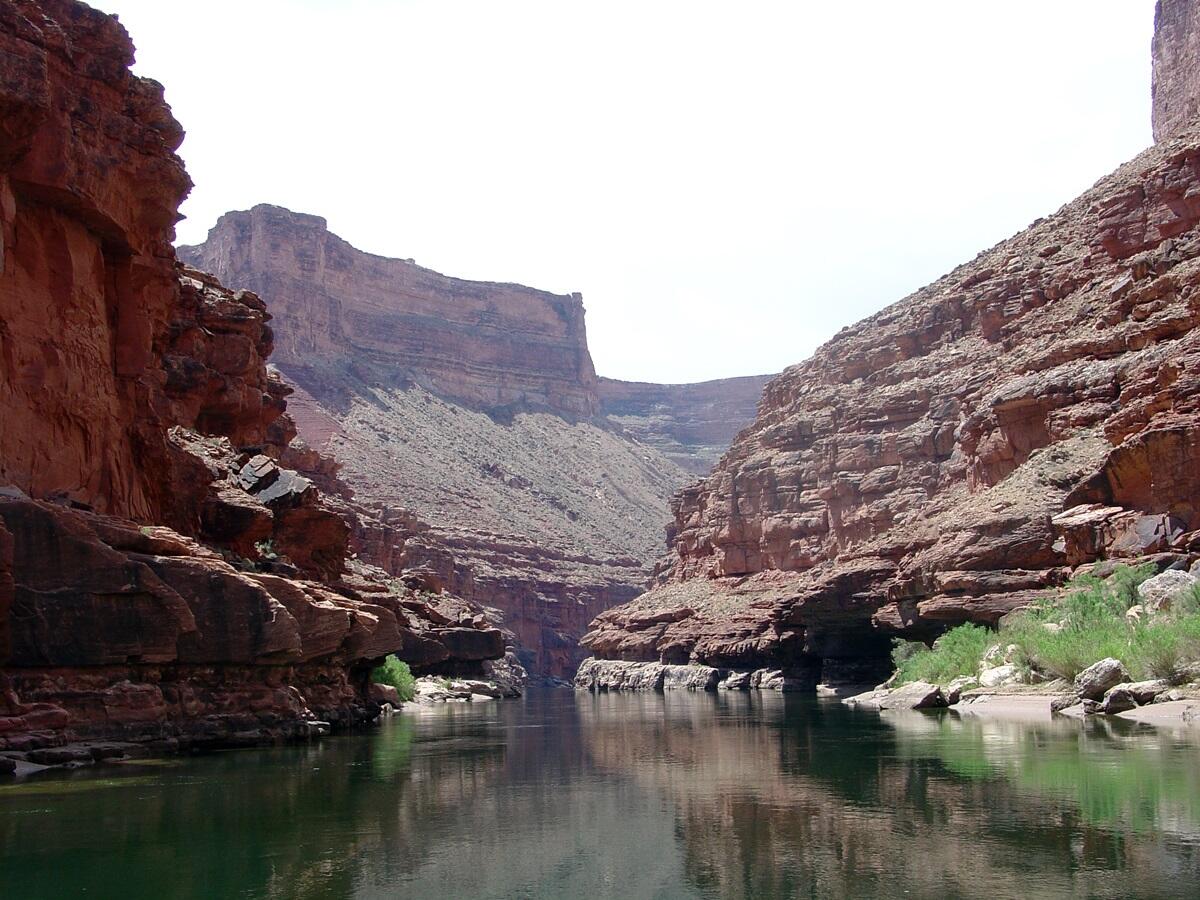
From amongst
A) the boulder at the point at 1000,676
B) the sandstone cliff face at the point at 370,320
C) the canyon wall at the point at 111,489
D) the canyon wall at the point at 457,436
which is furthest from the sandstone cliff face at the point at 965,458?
the sandstone cliff face at the point at 370,320

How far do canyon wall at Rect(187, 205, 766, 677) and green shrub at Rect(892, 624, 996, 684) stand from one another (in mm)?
50666

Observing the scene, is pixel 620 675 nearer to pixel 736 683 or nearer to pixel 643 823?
pixel 736 683

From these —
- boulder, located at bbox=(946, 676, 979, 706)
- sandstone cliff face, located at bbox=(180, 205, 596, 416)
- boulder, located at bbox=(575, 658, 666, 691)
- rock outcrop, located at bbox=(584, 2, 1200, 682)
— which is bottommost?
boulder, located at bbox=(946, 676, 979, 706)

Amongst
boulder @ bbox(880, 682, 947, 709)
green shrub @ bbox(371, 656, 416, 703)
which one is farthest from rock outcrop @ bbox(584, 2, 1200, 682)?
green shrub @ bbox(371, 656, 416, 703)

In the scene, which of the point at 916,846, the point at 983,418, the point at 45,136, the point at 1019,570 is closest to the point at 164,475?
the point at 45,136

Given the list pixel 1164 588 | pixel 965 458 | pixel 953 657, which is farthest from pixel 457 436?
pixel 1164 588

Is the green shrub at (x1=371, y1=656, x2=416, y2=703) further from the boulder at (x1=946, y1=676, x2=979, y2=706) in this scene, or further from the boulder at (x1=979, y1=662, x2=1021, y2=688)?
the boulder at (x1=979, y1=662, x2=1021, y2=688)

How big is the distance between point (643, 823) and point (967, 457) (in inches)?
2035

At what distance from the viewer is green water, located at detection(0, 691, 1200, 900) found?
1130 cm

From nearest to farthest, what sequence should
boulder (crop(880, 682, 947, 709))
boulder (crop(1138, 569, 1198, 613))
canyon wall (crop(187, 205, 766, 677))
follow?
1. boulder (crop(1138, 569, 1198, 613))
2. boulder (crop(880, 682, 947, 709))
3. canyon wall (crop(187, 205, 766, 677))

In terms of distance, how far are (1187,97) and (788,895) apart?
8903 cm

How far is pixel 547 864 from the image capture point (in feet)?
41.6

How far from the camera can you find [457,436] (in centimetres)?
15750

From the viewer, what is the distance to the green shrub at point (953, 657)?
1647 inches
